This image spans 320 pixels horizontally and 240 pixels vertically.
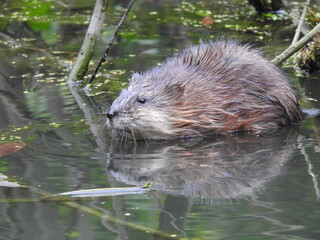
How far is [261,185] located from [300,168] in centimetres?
47

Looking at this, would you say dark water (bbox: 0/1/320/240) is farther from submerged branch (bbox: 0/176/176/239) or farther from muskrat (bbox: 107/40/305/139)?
muskrat (bbox: 107/40/305/139)

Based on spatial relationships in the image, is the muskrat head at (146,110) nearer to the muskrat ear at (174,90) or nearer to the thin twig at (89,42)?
the muskrat ear at (174,90)

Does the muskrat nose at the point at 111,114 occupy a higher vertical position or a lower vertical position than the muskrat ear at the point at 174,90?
lower

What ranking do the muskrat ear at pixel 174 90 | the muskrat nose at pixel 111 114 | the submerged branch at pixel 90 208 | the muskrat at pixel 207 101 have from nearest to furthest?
1. the submerged branch at pixel 90 208
2. the muskrat nose at pixel 111 114
3. the muskrat at pixel 207 101
4. the muskrat ear at pixel 174 90

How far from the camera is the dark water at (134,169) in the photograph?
12.2 ft

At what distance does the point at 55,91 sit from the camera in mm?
7156

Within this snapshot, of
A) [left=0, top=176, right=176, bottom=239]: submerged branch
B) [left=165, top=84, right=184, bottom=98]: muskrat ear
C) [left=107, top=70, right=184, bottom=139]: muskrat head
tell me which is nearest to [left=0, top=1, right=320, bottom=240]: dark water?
[left=0, top=176, right=176, bottom=239]: submerged branch

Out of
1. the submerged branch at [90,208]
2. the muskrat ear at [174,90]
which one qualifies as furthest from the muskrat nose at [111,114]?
the submerged branch at [90,208]

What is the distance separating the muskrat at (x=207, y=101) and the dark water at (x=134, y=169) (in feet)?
0.45

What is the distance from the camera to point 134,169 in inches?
191

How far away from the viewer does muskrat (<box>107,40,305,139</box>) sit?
5.74 metres

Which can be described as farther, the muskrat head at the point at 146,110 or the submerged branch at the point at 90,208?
the muskrat head at the point at 146,110

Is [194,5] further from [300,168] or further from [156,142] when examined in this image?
[300,168]

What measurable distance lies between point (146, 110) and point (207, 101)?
501 millimetres
